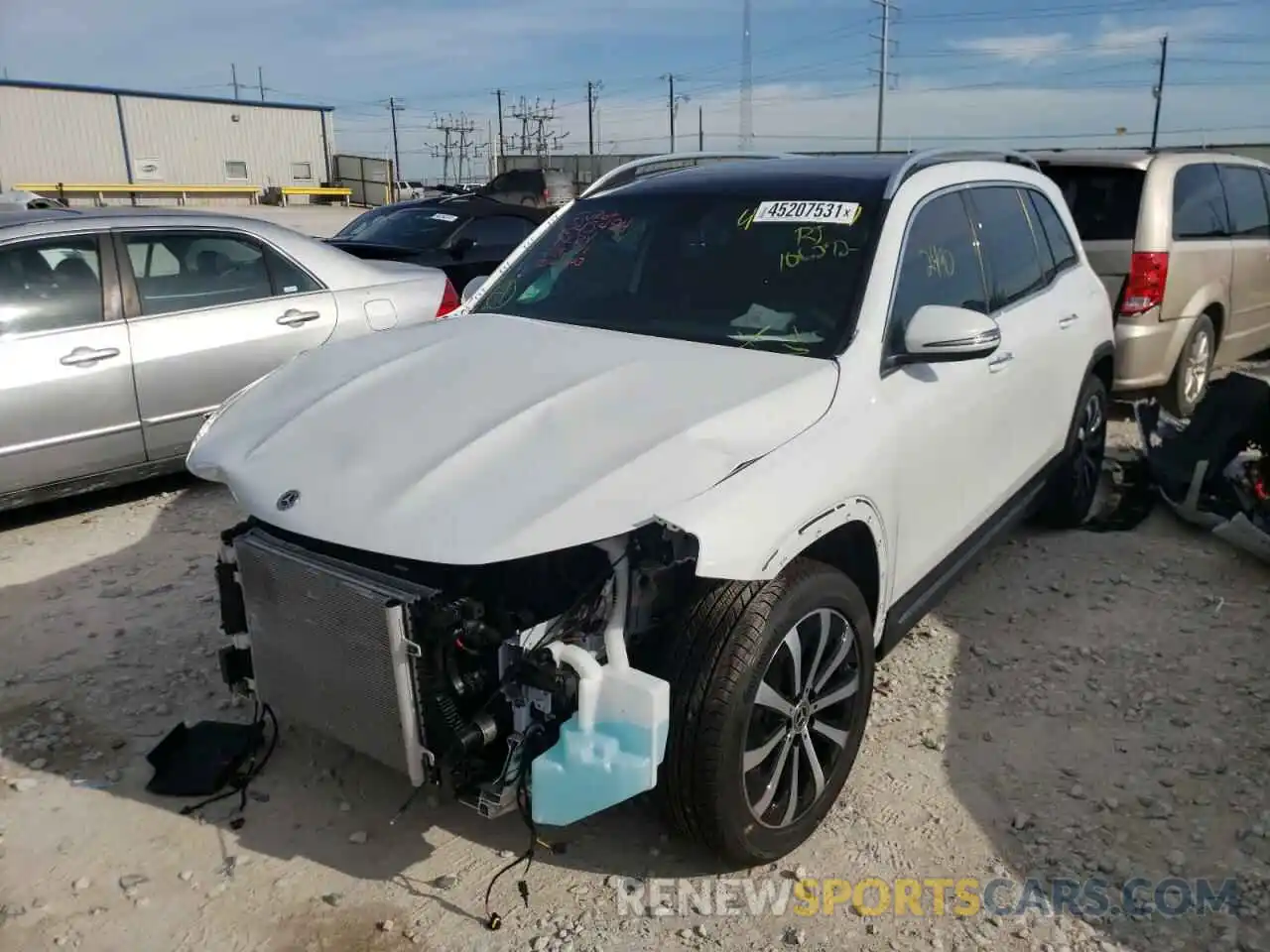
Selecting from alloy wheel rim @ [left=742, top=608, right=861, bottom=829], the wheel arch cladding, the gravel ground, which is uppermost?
the wheel arch cladding

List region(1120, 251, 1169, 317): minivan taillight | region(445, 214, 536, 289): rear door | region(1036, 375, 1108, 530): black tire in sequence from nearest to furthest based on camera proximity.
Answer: region(1036, 375, 1108, 530): black tire < region(1120, 251, 1169, 317): minivan taillight < region(445, 214, 536, 289): rear door

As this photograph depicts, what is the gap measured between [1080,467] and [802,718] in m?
3.00

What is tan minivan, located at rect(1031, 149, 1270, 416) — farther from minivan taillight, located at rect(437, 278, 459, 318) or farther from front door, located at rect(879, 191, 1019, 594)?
minivan taillight, located at rect(437, 278, 459, 318)

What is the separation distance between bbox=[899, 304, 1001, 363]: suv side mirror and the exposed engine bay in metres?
→ 1.04

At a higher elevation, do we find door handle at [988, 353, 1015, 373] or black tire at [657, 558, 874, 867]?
door handle at [988, 353, 1015, 373]

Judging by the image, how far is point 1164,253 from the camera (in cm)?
658

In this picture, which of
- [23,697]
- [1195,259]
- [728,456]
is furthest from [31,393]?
[1195,259]

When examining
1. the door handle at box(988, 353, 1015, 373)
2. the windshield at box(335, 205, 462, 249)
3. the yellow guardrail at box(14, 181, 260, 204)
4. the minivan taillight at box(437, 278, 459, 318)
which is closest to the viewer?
the door handle at box(988, 353, 1015, 373)

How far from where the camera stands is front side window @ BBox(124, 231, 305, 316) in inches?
A: 218

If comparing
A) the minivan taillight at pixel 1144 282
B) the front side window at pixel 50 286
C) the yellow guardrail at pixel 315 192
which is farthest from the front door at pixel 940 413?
the yellow guardrail at pixel 315 192

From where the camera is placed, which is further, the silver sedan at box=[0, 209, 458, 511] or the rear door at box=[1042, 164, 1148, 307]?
the rear door at box=[1042, 164, 1148, 307]

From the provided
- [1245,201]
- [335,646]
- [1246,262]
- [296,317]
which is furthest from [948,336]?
[1245,201]

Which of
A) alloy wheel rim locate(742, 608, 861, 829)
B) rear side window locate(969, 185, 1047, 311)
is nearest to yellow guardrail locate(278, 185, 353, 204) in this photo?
rear side window locate(969, 185, 1047, 311)

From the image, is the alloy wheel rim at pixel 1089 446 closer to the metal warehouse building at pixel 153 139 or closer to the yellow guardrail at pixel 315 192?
the yellow guardrail at pixel 315 192
